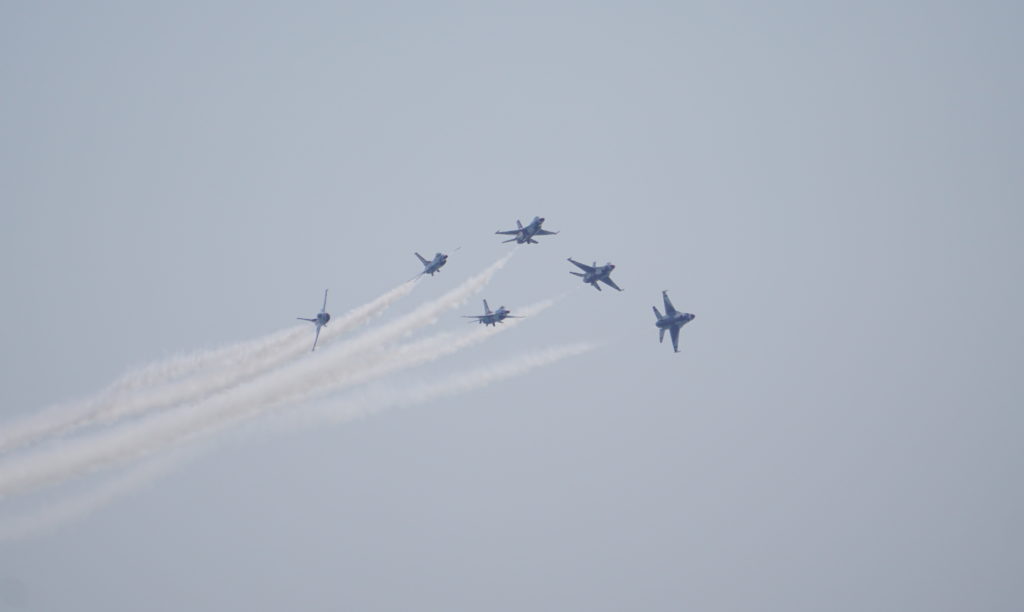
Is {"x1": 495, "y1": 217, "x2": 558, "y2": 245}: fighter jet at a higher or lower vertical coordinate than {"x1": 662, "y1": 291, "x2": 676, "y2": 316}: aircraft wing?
higher

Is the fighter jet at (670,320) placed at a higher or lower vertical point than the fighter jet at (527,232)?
lower

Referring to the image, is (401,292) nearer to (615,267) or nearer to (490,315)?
(490,315)

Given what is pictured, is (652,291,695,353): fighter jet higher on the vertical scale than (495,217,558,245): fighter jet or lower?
lower

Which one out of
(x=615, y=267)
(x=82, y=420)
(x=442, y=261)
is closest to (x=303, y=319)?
(x=442, y=261)

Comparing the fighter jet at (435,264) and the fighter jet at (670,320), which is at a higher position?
the fighter jet at (435,264)

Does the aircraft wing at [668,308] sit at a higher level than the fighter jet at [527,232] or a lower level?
lower

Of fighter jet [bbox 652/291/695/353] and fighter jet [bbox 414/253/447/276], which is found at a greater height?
fighter jet [bbox 414/253/447/276]

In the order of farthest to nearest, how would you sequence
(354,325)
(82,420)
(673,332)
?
(354,325) → (673,332) → (82,420)

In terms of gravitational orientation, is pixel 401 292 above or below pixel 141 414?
above

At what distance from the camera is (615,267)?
84438 millimetres

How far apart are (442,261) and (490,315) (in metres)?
7.24

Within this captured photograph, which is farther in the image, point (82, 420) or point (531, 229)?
point (531, 229)

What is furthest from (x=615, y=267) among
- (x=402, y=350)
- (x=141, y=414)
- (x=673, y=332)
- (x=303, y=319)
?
(x=141, y=414)

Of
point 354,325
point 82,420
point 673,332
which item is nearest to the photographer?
point 82,420
